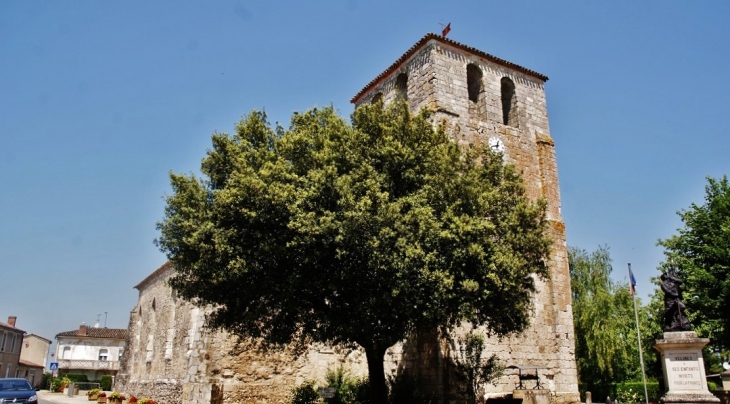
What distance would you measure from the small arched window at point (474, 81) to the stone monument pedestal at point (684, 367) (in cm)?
1061

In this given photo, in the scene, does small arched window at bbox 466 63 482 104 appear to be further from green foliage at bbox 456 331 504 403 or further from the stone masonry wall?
green foliage at bbox 456 331 504 403

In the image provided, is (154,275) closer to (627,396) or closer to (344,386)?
(344,386)

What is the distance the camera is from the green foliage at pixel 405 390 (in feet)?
48.6

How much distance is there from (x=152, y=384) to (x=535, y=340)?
1770cm

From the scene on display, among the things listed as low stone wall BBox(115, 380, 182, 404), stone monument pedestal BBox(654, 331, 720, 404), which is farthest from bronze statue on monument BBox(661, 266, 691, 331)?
low stone wall BBox(115, 380, 182, 404)

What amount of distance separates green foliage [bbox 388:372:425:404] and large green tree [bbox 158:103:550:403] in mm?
2190

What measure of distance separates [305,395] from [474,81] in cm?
1265

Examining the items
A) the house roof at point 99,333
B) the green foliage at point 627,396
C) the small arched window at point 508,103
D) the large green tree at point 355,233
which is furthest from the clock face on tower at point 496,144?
the house roof at point 99,333

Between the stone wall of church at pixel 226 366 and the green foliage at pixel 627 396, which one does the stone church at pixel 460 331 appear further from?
the green foliage at pixel 627 396

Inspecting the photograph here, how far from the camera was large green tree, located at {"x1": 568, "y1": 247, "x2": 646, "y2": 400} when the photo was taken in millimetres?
28578

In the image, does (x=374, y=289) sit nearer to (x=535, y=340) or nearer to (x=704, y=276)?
(x=535, y=340)

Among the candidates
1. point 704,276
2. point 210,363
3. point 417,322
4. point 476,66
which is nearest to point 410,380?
point 417,322

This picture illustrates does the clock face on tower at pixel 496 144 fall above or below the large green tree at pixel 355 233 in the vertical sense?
above

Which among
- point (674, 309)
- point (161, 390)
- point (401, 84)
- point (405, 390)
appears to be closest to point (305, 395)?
point (405, 390)
